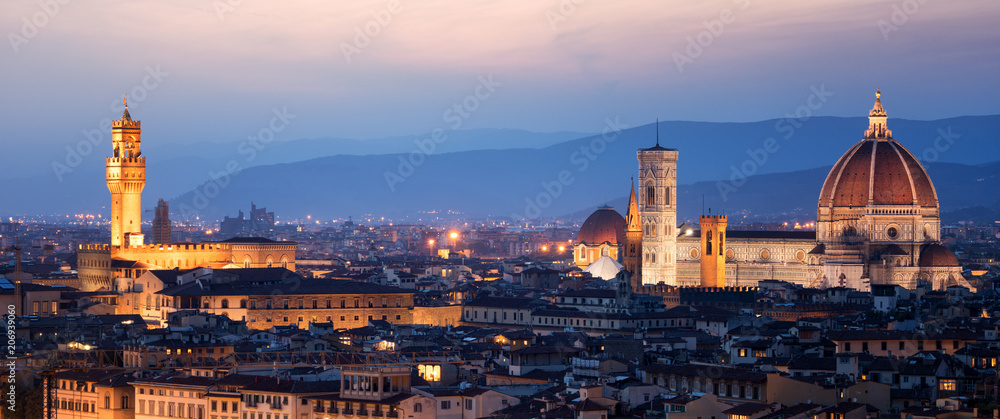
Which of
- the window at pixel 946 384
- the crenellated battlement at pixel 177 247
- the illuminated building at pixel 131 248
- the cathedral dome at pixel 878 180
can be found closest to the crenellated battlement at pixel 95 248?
the illuminated building at pixel 131 248

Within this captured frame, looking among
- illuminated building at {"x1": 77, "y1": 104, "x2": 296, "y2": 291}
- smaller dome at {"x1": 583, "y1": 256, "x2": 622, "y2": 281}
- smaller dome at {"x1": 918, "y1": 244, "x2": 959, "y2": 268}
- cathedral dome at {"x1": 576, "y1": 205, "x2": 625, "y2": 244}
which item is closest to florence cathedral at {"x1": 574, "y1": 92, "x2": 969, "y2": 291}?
smaller dome at {"x1": 918, "y1": 244, "x2": 959, "y2": 268}

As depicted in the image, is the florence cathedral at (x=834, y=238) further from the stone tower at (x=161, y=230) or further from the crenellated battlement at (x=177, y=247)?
the stone tower at (x=161, y=230)

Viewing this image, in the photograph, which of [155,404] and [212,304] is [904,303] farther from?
[155,404]

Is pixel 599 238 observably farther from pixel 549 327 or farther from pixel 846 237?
pixel 549 327

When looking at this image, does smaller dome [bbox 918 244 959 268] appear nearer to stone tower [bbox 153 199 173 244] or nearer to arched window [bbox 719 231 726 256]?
arched window [bbox 719 231 726 256]

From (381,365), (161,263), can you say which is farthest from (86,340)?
(161,263)

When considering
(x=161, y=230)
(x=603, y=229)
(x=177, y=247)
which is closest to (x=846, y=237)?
(x=603, y=229)
